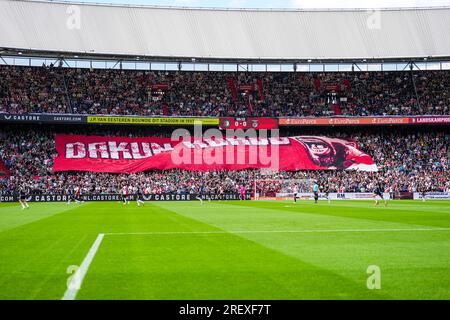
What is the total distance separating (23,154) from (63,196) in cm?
891

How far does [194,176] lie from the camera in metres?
62.2

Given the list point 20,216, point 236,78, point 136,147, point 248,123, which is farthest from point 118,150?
point 20,216

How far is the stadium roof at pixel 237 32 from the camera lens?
68.0 m

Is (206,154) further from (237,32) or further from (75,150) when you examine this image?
(237,32)

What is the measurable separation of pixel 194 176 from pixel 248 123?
426 inches

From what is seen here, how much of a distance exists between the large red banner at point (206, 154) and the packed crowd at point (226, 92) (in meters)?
3.98

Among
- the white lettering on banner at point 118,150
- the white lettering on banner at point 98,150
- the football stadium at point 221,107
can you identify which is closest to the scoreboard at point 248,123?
the football stadium at point 221,107

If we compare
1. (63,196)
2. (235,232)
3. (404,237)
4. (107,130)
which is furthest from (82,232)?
(107,130)

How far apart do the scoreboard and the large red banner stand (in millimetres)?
1524

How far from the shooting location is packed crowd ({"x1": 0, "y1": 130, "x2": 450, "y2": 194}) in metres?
58.8

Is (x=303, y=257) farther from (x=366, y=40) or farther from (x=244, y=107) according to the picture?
(x=366, y=40)

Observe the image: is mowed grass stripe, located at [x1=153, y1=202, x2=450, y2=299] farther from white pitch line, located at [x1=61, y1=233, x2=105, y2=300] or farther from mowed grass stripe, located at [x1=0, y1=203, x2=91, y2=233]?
mowed grass stripe, located at [x1=0, y1=203, x2=91, y2=233]

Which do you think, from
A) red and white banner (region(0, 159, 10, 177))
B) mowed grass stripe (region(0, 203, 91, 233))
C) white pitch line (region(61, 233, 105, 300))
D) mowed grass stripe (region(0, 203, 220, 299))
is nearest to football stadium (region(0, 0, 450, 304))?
red and white banner (region(0, 159, 10, 177))

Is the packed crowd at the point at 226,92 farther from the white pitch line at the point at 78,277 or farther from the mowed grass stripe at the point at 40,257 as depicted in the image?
the white pitch line at the point at 78,277
